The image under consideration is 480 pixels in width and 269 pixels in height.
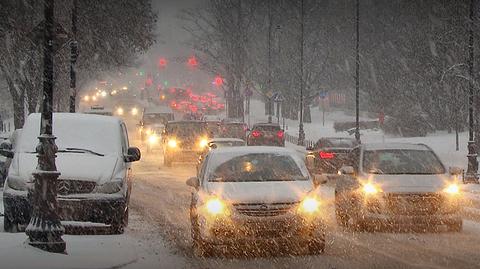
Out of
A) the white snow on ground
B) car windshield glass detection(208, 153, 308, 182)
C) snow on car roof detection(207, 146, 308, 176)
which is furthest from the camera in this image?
snow on car roof detection(207, 146, 308, 176)

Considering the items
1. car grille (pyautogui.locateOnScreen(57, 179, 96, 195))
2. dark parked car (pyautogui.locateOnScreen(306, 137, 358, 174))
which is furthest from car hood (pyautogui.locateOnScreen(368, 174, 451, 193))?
dark parked car (pyautogui.locateOnScreen(306, 137, 358, 174))

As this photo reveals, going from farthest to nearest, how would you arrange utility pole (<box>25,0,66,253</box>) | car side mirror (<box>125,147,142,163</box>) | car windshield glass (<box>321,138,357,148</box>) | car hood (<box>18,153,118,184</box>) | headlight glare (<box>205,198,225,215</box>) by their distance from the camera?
car windshield glass (<box>321,138,357,148</box>)
car side mirror (<box>125,147,142,163</box>)
car hood (<box>18,153,118,184</box>)
headlight glare (<box>205,198,225,215</box>)
utility pole (<box>25,0,66,253</box>)

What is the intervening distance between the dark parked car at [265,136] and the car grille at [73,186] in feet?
100.0

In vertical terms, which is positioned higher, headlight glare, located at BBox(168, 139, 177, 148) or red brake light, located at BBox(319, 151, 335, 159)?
headlight glare, located at BBox(168, 139, 177, 148)

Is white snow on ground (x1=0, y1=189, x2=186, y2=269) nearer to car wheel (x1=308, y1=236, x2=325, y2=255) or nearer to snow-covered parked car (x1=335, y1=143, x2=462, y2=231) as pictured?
car wheel (x1=308, y1=236, x2=325, y2=255)

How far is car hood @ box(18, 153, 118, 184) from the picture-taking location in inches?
515

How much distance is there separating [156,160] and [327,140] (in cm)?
1300

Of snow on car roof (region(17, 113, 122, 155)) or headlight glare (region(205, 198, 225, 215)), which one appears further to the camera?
snow on car roof (region(17, 113, 122, 155))

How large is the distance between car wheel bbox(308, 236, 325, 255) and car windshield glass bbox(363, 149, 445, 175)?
11.6ft

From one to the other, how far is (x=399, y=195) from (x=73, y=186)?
17.8ft

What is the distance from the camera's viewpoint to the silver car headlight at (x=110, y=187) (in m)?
13.1

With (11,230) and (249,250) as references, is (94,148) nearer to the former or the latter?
(11,230)

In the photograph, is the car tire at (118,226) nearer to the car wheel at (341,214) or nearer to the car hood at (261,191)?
the car hood at (261,191)

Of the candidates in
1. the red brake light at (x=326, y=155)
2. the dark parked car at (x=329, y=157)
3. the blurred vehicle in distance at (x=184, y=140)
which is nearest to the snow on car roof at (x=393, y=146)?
the dark parked car at (x=329, y=157)
